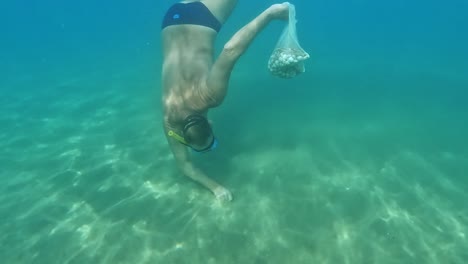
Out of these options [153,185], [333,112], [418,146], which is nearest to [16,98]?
[153,185]

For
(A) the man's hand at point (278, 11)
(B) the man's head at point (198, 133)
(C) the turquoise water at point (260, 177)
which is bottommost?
(C) the turquoise water at point (260, 177)

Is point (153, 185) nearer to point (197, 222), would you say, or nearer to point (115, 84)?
point (197, 222)

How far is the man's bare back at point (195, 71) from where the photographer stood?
5355 mm

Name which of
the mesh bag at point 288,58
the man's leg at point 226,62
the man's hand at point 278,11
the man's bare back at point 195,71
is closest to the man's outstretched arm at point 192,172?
the man's bare back at point 195,71

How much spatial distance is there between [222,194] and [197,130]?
1780 millimetres

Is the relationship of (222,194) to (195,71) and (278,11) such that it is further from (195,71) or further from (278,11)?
(278,11)

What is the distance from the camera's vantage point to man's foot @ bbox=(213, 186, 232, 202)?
6.30m

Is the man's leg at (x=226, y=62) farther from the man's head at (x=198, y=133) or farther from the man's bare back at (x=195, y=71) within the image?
the man's head at (x=198, y=133)

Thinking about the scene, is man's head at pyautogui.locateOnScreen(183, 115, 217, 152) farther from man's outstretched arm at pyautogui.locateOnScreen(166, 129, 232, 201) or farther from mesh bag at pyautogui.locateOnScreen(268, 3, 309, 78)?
mesh bag at pyautogui.locateOnScreen(268, 3, 309, 78)

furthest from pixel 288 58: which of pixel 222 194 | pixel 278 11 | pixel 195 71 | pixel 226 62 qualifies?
pixel 222 194

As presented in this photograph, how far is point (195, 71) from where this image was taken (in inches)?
244

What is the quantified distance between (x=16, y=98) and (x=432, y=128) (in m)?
15.7

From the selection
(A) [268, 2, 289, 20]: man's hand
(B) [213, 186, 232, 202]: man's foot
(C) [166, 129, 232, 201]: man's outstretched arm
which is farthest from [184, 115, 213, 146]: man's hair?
(A) [268, 2, 289, 20]: man's hand

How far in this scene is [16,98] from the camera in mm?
14633
